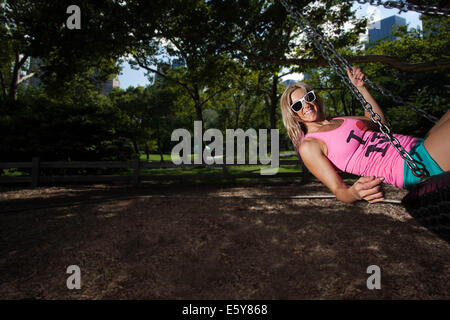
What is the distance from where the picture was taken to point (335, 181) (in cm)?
172

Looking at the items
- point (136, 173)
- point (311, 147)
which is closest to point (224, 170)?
point (136, 173)

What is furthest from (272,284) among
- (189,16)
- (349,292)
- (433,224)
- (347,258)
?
(189,16)

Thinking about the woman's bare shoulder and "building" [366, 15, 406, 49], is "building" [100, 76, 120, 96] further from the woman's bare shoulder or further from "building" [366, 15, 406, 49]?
the woman's bare shoulder

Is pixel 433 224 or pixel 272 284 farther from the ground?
pixel 433 224

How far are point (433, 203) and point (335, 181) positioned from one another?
21.3 inches

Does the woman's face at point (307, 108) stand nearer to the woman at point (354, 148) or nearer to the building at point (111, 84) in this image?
the woman at point (354, 148)

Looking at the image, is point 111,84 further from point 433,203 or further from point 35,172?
point 433,203

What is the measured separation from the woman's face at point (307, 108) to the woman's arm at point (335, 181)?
10.0 inches

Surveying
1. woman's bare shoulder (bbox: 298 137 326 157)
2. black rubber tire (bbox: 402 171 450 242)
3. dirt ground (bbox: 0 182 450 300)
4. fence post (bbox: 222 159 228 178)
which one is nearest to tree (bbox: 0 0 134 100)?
dirt ground (bbox: 0 182 450 300)

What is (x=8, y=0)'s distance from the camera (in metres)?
13.3

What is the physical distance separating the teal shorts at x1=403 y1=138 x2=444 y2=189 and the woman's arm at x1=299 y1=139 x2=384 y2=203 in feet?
1.30

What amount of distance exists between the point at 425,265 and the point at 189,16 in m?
7.96

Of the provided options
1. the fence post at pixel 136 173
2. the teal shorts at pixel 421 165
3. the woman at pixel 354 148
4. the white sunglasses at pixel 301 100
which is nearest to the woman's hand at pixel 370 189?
the woman at pixel 354 148

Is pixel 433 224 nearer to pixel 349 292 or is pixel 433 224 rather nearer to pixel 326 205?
pixel 349 292
